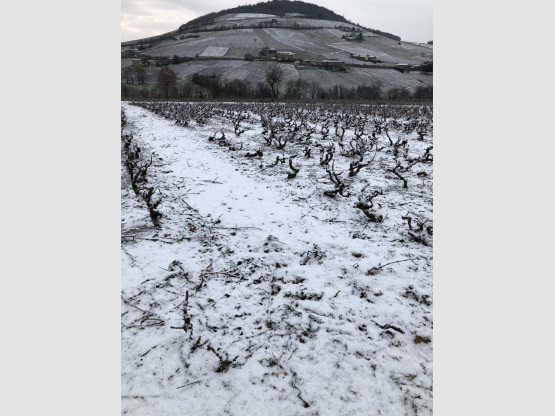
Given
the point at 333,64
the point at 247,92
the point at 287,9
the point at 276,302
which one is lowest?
the point at 276,302

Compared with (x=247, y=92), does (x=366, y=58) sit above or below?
above

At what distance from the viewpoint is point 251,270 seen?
3557 millimetres

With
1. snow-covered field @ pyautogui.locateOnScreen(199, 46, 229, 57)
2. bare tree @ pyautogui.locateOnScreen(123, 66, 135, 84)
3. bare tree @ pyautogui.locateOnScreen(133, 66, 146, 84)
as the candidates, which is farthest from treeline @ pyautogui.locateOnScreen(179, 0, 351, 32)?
bare tree @ pyautogui.locateOnScreen(123, 66, 135, 84)

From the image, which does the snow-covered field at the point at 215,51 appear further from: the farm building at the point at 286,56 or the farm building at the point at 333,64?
the farm building at the point at 333,64

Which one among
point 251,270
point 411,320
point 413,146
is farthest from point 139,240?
point 413,146

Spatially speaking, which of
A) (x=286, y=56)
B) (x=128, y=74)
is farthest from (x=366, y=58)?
(x=128, y=74)

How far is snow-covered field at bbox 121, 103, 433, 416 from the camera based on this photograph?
2145 mm

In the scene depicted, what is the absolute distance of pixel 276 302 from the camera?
3045 millimetres

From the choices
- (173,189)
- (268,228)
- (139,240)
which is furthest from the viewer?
(173,189)

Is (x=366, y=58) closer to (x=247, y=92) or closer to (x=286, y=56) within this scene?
(x=286, y=56)

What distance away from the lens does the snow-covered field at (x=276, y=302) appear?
2145 millimetres

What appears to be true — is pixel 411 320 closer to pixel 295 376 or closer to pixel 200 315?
pixel 295 376

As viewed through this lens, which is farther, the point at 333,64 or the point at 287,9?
the point at 287,9

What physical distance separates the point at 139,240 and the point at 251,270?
180 cm
